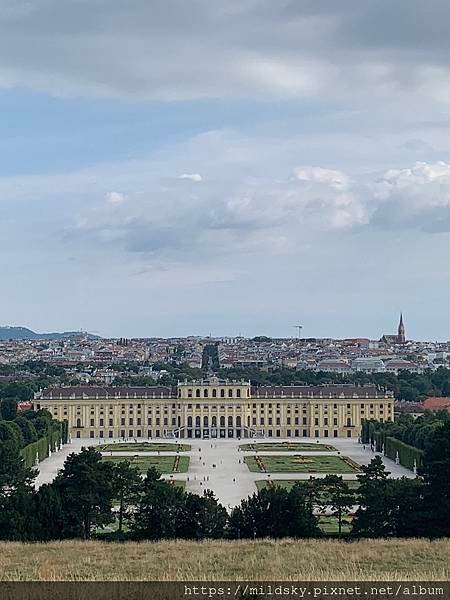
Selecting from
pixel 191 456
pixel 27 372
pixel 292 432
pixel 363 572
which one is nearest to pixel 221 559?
pixel 363 572

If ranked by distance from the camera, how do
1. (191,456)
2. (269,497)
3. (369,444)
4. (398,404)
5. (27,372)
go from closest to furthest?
(269,497), (191,456), (369,444), (398,404), (27,372)

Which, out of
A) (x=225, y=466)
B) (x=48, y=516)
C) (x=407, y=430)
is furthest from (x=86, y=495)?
(x=407, y=430)

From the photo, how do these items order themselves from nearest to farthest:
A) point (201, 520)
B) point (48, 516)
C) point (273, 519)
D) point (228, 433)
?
point (273, 519) → point (201, 520) → point (48, 516) → point (228, 433)

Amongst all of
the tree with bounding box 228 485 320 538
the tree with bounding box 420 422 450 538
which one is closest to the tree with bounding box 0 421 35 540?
the tree with bounding box 228 485 320 538

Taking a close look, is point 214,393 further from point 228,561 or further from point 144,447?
point 228,561

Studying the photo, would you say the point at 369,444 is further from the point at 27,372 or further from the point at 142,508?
the point at 27,372

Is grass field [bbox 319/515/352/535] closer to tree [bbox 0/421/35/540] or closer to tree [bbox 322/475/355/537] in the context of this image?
tree [bbox 322/475/355/537]
